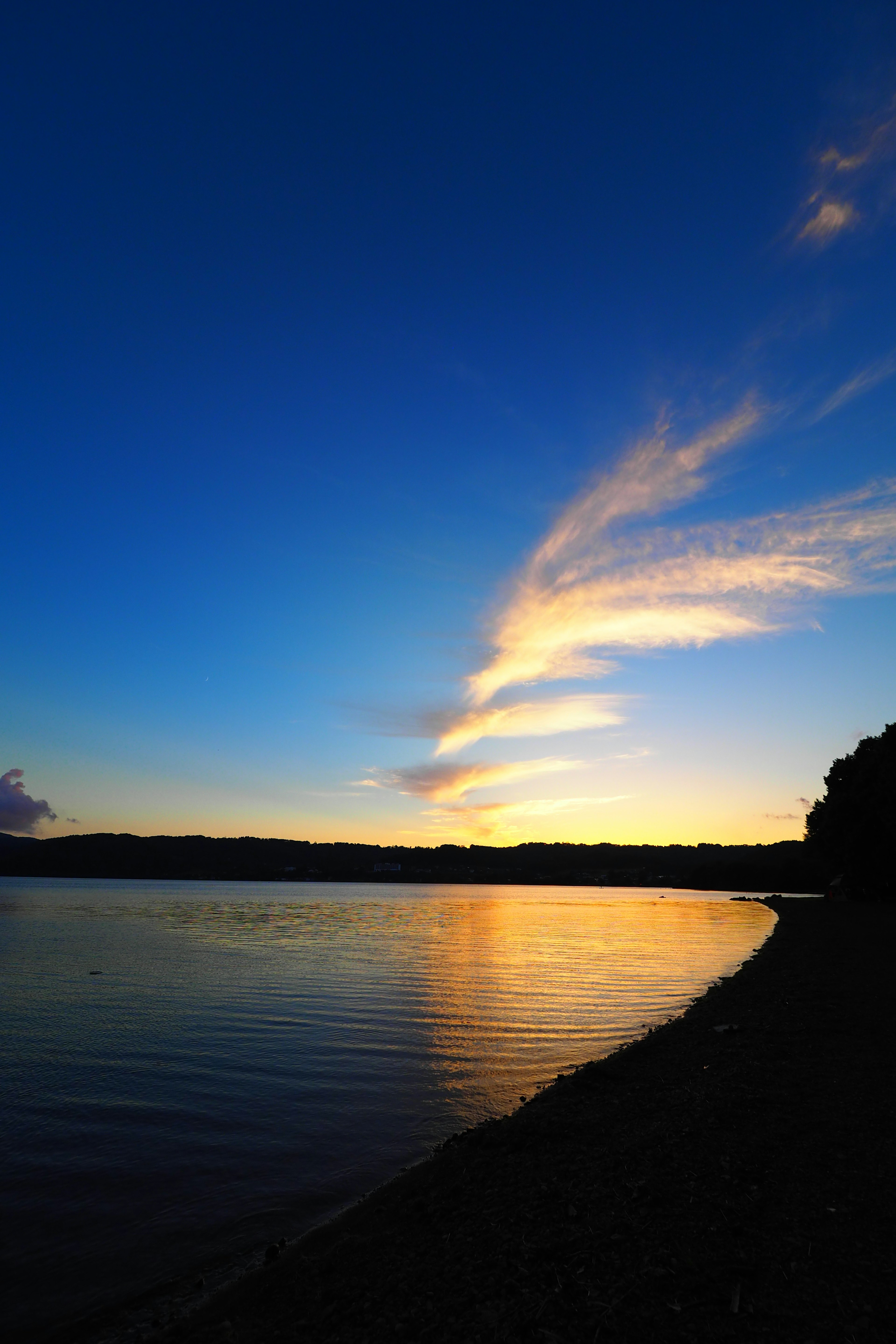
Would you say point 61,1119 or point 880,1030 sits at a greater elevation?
point 880,1030

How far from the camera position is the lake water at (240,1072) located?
1009 centimetres

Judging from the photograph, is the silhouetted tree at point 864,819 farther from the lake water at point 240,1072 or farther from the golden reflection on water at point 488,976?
the lake water at point 240,1072

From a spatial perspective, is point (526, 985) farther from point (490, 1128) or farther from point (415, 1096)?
point (490, 1128)

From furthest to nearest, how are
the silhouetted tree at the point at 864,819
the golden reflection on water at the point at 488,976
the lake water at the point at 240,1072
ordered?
the silhouetted tree at the point at 864,819
the golden reflection on water at the point at 488,976
the lake water at the point at 240,1072

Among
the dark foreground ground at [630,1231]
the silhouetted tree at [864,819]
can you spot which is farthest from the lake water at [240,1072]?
the silhouetted tree at [864,819]

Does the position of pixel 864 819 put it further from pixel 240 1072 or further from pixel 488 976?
pixel 240 1072

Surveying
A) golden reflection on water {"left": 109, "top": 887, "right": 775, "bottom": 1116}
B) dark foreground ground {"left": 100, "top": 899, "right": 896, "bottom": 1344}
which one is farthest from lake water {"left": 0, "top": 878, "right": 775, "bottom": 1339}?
dark foreground ground {"left": 100, "top": 899, "right": 896, "bottom": 1344}

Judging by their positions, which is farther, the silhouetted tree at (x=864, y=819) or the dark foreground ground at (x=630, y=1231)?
the silhouetted tree at (x=864, y=819)

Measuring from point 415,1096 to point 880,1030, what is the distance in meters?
12.1

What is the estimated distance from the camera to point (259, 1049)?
67.3 feet

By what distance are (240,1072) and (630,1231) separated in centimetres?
1348

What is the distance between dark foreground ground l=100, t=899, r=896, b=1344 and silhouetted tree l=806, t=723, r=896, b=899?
5163cm

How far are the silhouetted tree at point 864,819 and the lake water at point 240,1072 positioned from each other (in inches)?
857

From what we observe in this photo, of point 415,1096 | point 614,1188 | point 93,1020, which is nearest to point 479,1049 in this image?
point 415,1096
